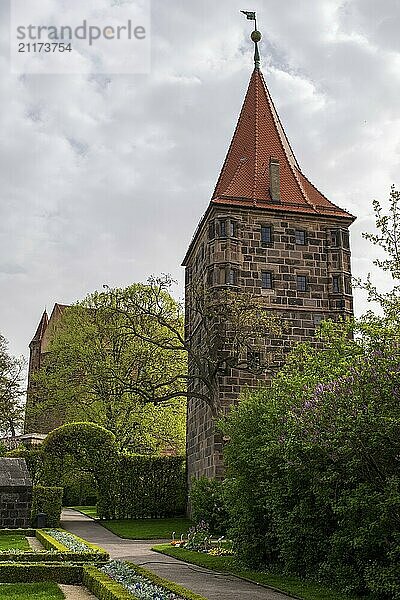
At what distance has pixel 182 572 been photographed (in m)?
13.5

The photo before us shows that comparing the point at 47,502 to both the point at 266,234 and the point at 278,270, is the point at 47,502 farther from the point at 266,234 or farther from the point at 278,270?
the point at 266,234

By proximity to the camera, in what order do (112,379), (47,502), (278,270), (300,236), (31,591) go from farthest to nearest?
(112,379) → (300,236) → (278,270) → (47,502) → (31,591)

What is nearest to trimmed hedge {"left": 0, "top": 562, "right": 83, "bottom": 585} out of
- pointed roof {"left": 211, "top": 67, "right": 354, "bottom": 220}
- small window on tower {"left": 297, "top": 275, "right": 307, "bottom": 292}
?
small window on tower {"left": 297, "top": 275, "right": 307, "bottom": 292}

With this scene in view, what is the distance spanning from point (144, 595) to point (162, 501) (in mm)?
19947

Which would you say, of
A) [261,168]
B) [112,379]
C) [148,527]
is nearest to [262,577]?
[148,527]

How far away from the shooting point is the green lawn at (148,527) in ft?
72.5

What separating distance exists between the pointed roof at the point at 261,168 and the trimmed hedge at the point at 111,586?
17.6 m

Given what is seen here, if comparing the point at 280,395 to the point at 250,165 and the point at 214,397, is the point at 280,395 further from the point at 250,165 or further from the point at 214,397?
the point at 250,165

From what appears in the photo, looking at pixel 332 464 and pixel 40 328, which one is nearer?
pixel 332 464

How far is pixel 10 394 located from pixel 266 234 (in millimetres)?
18138

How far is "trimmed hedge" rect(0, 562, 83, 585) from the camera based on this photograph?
11.5 m

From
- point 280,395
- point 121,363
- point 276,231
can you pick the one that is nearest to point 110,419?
point 121,363

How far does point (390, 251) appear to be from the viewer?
1254 cm

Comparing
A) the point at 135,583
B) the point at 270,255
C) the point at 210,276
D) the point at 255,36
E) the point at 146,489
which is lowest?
the point at 135,583
